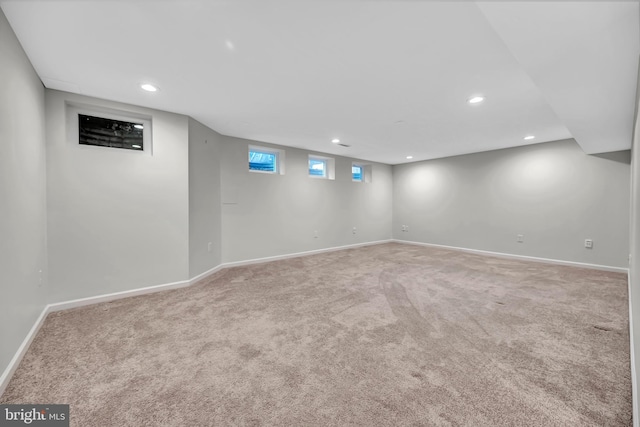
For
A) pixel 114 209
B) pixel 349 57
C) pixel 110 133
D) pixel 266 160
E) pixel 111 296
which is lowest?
pixel 111 296

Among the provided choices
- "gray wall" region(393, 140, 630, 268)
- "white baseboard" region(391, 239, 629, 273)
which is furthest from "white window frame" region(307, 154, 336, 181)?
"white baseboard" region(391, 239, 629, 273)

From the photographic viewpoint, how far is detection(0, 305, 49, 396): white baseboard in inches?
60.5

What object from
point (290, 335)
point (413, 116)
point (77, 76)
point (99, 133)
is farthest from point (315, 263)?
point (77, 76)

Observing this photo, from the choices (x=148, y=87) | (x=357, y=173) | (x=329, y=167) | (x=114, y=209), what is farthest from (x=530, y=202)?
(x=114, y=209)

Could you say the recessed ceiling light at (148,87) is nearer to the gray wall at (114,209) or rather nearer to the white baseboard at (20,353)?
the gray wall at (114,209)

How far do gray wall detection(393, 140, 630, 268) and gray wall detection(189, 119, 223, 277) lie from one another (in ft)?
17.5

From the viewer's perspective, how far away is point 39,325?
227cm

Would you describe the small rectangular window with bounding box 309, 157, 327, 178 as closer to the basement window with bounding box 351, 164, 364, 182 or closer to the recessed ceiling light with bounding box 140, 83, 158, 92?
the basement window with bounding box 351, 164, 364, 182

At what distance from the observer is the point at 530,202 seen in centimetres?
502

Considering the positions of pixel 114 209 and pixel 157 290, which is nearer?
pixel 114 209

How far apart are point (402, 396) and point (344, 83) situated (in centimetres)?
265

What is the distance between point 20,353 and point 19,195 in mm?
1197

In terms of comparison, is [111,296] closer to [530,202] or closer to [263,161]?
[263,161]

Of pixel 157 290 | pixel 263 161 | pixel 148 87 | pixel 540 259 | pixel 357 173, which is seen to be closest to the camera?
pixel 148 87
